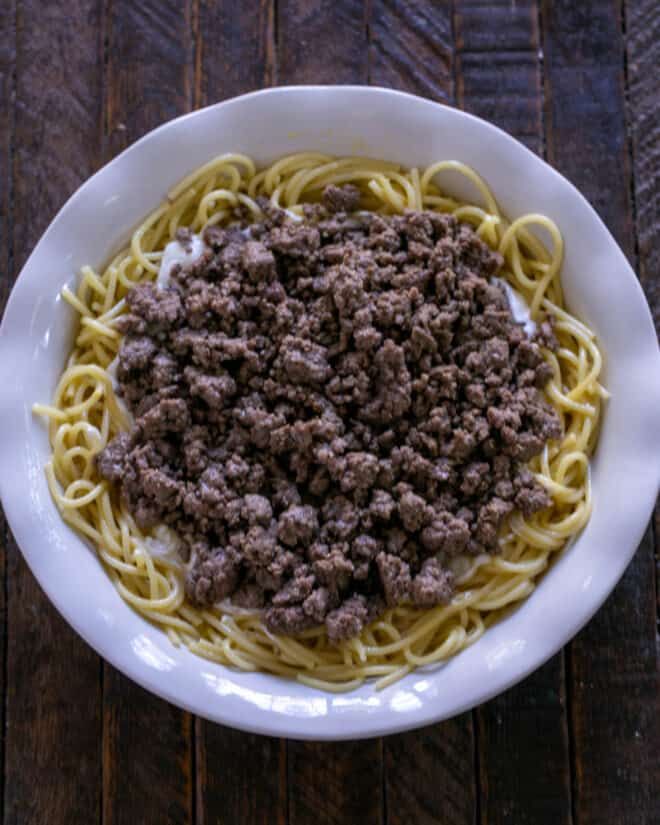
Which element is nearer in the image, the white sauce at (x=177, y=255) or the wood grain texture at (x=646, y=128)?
the white sauce at (x=177, y=255)

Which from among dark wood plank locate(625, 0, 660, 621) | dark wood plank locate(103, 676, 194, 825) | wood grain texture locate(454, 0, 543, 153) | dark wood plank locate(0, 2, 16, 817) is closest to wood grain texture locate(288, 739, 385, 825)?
dark wood plank locate(103, 676, 194, 825)

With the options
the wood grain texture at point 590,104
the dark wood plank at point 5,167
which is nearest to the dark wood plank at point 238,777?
the dark wood plank at point 5,167

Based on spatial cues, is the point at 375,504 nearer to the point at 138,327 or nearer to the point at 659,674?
the point at 138,327

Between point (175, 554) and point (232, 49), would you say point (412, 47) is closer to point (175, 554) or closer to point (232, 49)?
point (232, 49)

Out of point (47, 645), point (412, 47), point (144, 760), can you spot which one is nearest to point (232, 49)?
point (412, 47)

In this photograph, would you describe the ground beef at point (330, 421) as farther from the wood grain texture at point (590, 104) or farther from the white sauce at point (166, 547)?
the wood grain texture at point (590, 104)

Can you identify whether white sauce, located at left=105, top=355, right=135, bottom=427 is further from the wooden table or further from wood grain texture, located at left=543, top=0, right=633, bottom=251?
wood grain texture, located at left=543, top=0, right=633, bottom=251
